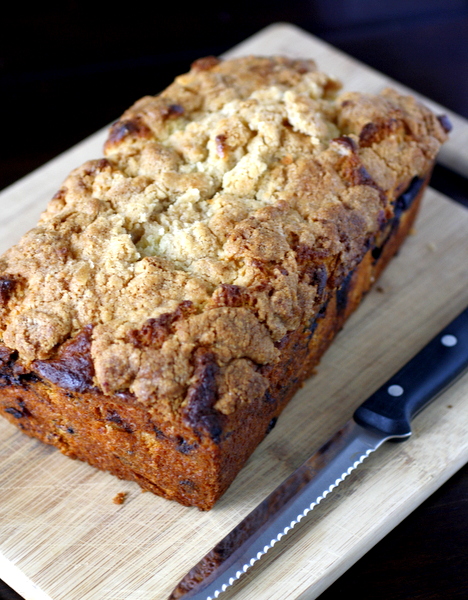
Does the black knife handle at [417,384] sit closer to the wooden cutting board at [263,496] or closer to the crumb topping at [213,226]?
the wooden cutting board at [263,496]

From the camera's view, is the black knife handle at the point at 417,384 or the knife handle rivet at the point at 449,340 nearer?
the black knife handle at the point at 417,384

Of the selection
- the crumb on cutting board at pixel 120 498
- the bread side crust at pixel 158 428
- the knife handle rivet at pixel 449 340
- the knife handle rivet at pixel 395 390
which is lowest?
the crumb on cutting board at pixel 120 498

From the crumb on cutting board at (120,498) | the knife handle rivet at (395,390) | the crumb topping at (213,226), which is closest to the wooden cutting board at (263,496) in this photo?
the crumb on cutting board at (120,498)

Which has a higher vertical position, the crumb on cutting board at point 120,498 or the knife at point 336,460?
the knife at point 336,460

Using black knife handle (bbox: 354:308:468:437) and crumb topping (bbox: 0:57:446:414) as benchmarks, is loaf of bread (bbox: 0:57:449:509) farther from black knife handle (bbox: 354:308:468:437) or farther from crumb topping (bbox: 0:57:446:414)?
black knife handle (bbox: 354:308:468:437)

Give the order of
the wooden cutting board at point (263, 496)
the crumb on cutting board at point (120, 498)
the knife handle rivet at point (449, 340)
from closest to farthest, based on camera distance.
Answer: the wooden cutting board at point (263, 496) < the crumb on cutting board at point (120, 498) < the knife handle rivet at point (449, 340)

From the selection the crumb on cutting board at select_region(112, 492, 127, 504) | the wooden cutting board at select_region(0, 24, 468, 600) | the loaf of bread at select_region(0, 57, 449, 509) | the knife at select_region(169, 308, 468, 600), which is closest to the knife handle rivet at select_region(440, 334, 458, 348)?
the knife at select_region(169, 308, 468, 600)

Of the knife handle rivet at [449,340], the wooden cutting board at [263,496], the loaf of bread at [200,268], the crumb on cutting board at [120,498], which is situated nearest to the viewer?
the loaf of bread at [200,268]
